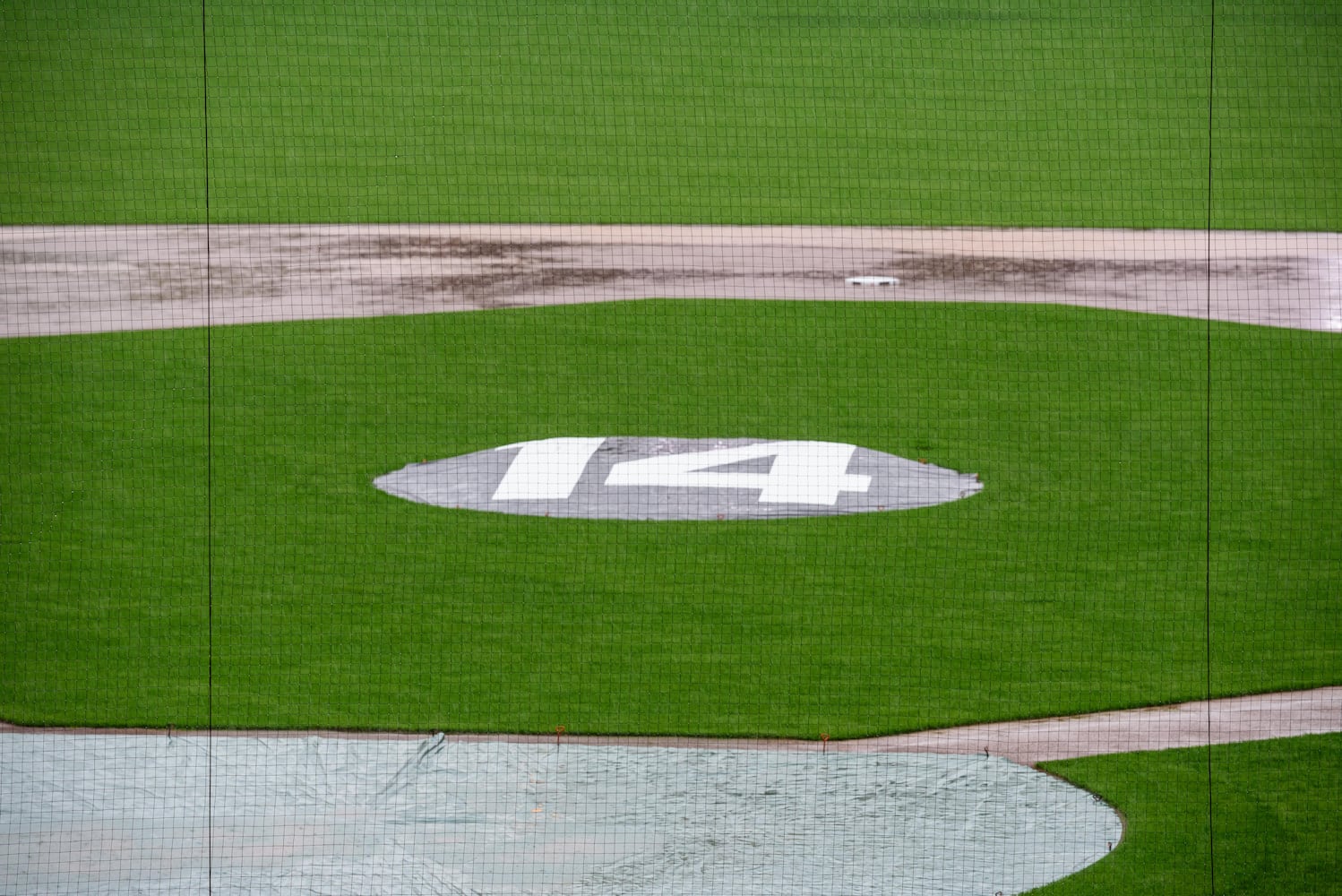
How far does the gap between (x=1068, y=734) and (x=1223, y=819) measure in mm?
991

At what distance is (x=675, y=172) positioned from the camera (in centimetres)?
2420

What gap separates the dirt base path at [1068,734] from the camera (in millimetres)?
7961

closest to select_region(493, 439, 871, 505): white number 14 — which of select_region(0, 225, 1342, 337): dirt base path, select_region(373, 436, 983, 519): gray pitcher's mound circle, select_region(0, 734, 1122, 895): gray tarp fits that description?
select_region(373, 436, 983, 519): gray pitcher's mound circle

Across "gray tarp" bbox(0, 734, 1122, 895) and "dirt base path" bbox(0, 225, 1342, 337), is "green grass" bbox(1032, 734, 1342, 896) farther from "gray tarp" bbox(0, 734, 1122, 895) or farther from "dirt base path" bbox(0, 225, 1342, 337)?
"dirt base path" bbox(0, 225, 1342, 337)

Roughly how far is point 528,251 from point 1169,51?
1449cm

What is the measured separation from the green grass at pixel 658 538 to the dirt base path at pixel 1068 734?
0.49 ft

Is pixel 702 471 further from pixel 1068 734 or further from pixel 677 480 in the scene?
pixel 1068 734

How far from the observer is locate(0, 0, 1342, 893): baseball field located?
8758mm

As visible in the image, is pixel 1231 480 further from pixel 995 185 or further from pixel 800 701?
pixel 995 185

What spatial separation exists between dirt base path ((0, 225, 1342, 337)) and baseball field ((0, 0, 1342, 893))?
0.33ft

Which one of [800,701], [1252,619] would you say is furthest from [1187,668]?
[800,701]

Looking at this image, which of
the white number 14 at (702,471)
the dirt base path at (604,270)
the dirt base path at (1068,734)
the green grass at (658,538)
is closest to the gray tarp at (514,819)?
the dirt base path at (1068,734)

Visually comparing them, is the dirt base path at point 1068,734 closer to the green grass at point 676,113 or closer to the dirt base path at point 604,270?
the dirt base path at point 604,270

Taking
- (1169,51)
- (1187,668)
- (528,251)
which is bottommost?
(1187,668)
